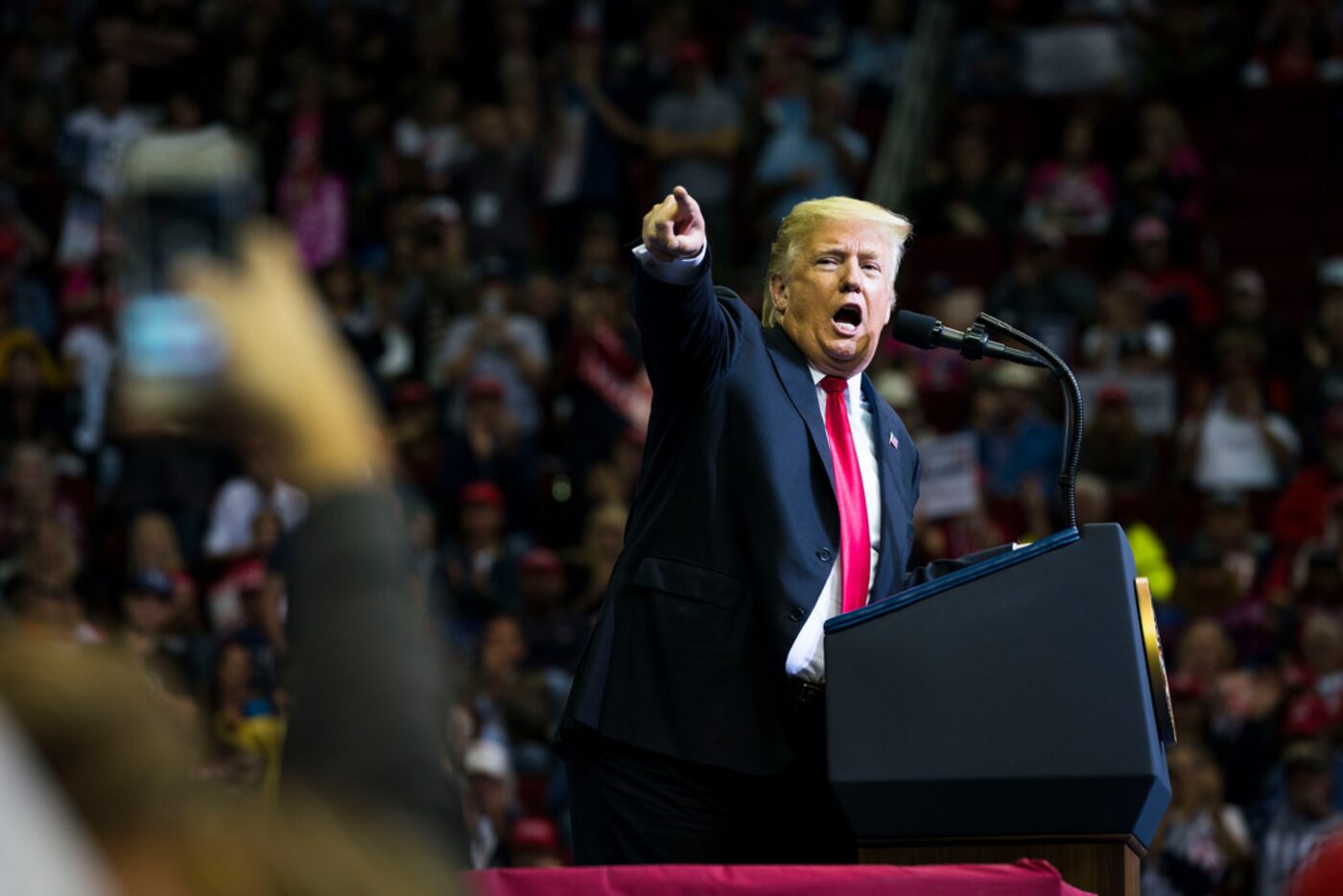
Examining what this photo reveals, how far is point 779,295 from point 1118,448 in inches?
222

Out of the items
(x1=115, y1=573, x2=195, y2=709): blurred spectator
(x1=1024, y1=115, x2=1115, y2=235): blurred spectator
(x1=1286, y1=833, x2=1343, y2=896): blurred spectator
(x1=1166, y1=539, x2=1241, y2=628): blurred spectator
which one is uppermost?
(x1=1024, y1=115, x2=1115, y2=235): blurred spectator

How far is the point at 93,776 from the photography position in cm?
80

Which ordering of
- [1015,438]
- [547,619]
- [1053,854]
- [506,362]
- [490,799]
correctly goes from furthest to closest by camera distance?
[506,362] < [1015,438] < [547,619] < [490,799] < [1053,854]

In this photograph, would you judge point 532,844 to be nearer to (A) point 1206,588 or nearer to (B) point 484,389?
(A) point 1206,588

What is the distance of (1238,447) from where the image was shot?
8.61m

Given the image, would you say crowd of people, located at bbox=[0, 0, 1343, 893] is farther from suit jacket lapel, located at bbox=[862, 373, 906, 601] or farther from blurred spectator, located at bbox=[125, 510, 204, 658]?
suit jacket lapel, located at bbox=[862, 373, 906, 601]

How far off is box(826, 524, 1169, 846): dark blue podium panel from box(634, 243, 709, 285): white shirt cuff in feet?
1.81

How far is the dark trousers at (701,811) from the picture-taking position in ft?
9.59

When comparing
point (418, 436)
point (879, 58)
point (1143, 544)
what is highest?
point (879, 58)

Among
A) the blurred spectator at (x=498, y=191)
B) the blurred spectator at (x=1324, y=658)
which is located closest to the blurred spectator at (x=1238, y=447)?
the blurred spectator at (x=1324, y=658)

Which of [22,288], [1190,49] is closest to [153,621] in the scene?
[22,288]

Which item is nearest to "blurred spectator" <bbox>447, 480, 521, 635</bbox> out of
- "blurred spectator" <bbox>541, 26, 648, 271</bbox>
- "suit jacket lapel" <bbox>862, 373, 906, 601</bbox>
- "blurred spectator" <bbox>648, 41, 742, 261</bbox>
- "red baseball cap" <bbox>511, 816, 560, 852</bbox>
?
"red baseball cap" <bbox>511, 816, 560, 852</bbox>

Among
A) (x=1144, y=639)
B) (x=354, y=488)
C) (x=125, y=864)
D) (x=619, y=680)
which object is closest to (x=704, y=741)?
(x=619, y=680)

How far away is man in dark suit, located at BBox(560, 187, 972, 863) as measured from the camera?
2.91 meters
